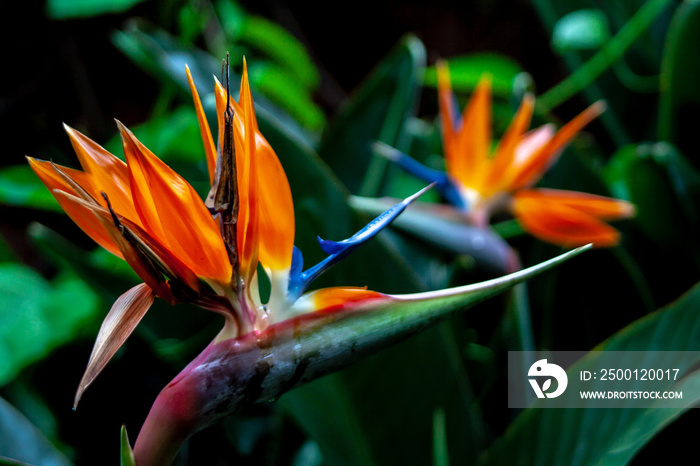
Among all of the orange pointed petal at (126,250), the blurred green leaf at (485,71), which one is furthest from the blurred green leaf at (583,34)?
the orange pointed petal at (126,250)

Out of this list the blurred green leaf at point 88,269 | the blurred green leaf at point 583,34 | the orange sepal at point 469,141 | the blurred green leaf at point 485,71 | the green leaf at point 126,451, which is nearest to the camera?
the green leaf at point 126,451

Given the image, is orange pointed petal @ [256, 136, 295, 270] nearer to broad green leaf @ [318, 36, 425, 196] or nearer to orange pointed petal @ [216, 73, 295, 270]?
orange pointed petal @ [216, 73, 295, 270]

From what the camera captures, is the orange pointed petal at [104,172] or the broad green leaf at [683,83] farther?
the broad green leaf at [683,83]

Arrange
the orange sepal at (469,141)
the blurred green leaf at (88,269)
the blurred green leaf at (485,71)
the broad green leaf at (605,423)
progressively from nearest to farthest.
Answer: the broad green leaf at (605,423) → the blurred green leaf at (88,269) → the orange sepal at (469,141) → the blurred green leaf at (485,71)

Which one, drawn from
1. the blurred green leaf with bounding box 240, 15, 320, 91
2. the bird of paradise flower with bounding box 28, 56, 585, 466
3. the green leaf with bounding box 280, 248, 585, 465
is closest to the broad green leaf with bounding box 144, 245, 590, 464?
the bird of paradise flower with bounding box 28, 56, 585, 466

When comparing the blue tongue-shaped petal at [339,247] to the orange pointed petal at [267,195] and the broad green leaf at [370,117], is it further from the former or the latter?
the broad green leaf at [370,117]

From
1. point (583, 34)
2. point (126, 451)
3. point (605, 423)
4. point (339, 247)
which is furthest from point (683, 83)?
point (126, 451)

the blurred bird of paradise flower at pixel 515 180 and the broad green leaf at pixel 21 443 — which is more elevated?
the blurred bird of paradise flower at pixel 515 180

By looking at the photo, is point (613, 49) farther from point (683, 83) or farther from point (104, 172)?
point (104, 172)
